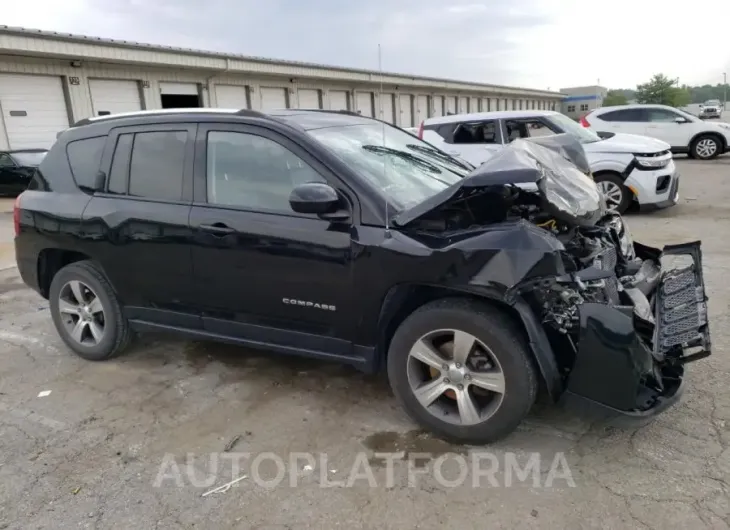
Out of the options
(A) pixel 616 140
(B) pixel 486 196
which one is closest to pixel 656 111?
(A) pixel 616 140

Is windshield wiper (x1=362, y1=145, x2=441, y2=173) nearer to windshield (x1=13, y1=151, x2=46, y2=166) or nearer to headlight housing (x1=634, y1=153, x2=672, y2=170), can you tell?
headlight housing (x1=634, y1=153, x2=672, y2=170)

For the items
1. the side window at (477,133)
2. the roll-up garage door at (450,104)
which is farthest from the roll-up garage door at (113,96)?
the roll-up garage door at (450,104)

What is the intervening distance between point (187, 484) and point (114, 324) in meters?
1.76

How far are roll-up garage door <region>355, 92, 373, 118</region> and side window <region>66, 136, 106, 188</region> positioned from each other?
27.2 m

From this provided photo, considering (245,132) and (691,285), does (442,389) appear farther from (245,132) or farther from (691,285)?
(245,132)

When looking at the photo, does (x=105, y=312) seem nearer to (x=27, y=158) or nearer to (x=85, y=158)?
(x=85, y=158)

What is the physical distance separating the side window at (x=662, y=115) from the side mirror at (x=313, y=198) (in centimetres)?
1614

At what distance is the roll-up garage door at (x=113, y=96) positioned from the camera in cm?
1856

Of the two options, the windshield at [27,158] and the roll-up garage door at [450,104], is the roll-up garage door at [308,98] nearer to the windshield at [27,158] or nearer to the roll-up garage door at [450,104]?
the windshield at [27,158]

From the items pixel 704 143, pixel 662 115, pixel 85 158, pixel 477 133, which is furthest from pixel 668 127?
pixel 85 158

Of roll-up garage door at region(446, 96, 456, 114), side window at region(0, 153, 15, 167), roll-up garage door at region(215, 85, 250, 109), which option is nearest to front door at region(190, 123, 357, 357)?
side window at region(0, 153, 15, 167)

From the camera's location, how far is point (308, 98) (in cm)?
2709

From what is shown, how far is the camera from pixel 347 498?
8.71 feet

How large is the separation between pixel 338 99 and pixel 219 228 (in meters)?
26.9
